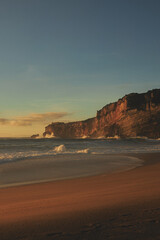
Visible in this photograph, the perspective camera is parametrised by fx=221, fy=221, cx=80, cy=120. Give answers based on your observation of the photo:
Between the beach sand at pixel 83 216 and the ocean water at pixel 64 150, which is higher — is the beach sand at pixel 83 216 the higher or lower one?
the higher one

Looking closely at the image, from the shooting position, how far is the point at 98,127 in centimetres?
16262

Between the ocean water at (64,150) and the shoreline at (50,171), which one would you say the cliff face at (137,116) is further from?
the shoreline at (50,171)

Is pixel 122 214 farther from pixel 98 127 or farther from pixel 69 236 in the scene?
pixel 98 127

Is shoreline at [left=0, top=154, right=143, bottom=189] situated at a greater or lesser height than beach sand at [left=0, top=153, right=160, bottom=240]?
lesser

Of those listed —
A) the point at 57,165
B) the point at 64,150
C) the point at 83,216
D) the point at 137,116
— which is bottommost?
the point at 64,150

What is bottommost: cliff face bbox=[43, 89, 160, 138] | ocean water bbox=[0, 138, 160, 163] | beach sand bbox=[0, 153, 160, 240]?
ocean water bbox=[0, 138, 160, 163]

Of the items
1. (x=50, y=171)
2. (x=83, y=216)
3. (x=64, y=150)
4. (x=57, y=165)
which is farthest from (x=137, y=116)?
(x=83, y=216)

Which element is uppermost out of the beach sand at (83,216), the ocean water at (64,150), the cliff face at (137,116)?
the cliff face at (137,116)

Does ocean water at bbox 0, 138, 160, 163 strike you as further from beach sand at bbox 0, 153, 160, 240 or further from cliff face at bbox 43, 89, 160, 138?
cliff face at bbox 43, 89, 160, 138

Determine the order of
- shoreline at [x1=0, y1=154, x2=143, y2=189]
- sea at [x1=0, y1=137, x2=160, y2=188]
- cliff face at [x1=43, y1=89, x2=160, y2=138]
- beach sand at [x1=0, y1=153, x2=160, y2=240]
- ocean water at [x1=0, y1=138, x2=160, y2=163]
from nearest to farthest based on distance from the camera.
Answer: beach sand at [x1=0, y1=153, x2=160, y2=240]
shoreline at [x1=0, y1=154, x2=143, y2=189]
sea at [x1=0, y1=137, x2=160, y2=188]
ocean water at [x1=0, y1=138, x2=160, y2=163]
cliff face at [x1=43, y1=89, x2=160, y2=138]

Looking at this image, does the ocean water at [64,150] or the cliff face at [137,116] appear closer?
the ocean water at [64,150]

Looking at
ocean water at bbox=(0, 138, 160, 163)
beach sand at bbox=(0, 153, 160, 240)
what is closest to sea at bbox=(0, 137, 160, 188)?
ocean water at bbox=(0, 138, 160, 163)

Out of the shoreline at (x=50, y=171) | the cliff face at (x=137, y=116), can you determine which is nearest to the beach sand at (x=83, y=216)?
the shoreline at (x=50, y=171)

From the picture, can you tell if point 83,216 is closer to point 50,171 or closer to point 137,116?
point 50,171
